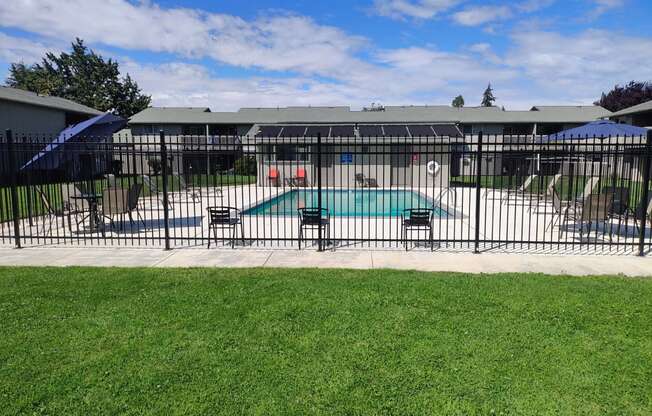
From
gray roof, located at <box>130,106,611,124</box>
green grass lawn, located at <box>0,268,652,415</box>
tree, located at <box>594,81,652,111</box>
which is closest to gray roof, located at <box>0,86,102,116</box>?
gray roof, located at <box>130,106,611,124</box>

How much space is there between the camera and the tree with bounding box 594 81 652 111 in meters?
42.5

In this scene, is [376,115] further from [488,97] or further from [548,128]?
[488,97]

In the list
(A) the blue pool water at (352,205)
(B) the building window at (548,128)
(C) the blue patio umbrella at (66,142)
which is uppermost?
(B) the building window at (548,128)

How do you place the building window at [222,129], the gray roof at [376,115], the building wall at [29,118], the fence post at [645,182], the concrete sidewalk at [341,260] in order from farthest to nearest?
1. the building window at [222,129]
2. the gray roof at [376,115]
3. the building wall at [29,118]
4. the fence post at [645,182]
5. the concrete sidewalk at [341,260]

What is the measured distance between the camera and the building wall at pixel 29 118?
23.7 metres

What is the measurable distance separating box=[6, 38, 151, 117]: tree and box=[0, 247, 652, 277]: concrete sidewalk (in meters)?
46.6

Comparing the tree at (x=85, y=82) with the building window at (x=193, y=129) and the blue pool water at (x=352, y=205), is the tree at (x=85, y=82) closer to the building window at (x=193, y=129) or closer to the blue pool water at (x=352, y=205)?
the building window at (x=193, y=129)

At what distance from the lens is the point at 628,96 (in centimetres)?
4400

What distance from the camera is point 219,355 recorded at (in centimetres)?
396

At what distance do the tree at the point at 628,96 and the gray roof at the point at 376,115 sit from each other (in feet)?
23.1

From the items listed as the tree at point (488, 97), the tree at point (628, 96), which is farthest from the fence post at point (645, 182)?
the tree at point (488, 97)

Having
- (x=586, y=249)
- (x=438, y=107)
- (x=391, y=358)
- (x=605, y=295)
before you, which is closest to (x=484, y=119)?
(x=438, y=107)

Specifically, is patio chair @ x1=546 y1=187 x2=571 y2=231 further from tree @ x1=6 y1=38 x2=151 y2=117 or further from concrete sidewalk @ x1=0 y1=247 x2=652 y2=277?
tree @ x1=6 y1=38 x2=151 y2=117

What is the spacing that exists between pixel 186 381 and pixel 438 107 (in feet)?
132
